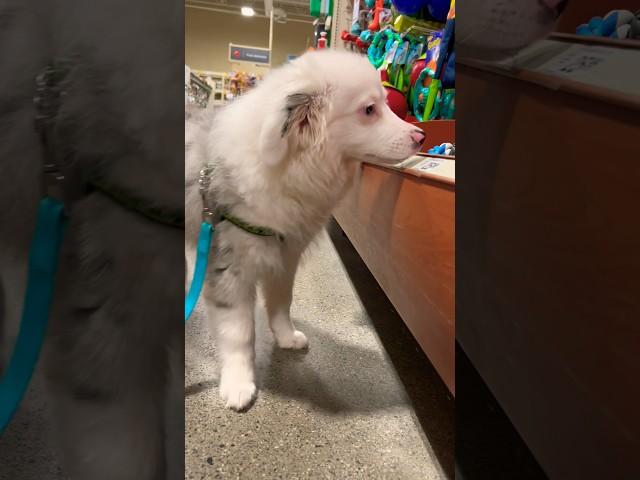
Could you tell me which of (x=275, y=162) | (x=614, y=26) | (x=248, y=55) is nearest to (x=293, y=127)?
(x=275, y=162)

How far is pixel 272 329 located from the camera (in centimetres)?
123

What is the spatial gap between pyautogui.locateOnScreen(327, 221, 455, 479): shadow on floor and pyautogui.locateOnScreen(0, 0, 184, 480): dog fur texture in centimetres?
75

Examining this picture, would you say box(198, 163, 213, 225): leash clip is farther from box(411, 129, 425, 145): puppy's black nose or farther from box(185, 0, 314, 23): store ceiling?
box(185, 0, 314, 23): store ceiling

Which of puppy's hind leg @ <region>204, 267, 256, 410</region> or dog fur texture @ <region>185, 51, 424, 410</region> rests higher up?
dog fur texture @ <region>185, 51, 424, 410</region>

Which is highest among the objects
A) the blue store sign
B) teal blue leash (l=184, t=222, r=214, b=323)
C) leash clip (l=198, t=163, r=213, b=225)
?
the blue store sign

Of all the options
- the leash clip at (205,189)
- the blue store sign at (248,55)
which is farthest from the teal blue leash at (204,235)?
the blue store sign at (248,55)

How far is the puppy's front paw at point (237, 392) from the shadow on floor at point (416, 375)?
43 cm

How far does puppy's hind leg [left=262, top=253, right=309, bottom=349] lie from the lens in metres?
1.18

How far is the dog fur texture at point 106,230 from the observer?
221mm

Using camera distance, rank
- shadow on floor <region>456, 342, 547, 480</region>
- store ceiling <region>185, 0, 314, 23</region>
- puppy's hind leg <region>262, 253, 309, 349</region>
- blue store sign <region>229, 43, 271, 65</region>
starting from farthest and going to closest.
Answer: store ceiling <region>185, 0, 314, 23</region>
blue store sign <region>229, 43, 271, 65</region>
puppy's hind leg <region>262, 253, 309, 349</region>
shadow on floor <region>456, 342, 547, 480</region>

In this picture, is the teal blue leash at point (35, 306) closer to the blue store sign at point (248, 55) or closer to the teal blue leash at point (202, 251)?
the teal blue leash at point (202, 251)

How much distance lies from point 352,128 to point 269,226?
0.33m

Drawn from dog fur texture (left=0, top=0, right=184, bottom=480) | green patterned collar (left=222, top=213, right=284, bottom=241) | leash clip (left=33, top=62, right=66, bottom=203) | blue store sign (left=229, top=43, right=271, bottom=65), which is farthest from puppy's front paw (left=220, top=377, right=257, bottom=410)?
blue store sign (left=229, top=43, right=271, bottom=65)

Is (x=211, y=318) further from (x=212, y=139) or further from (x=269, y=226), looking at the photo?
(x=212, y=139)
